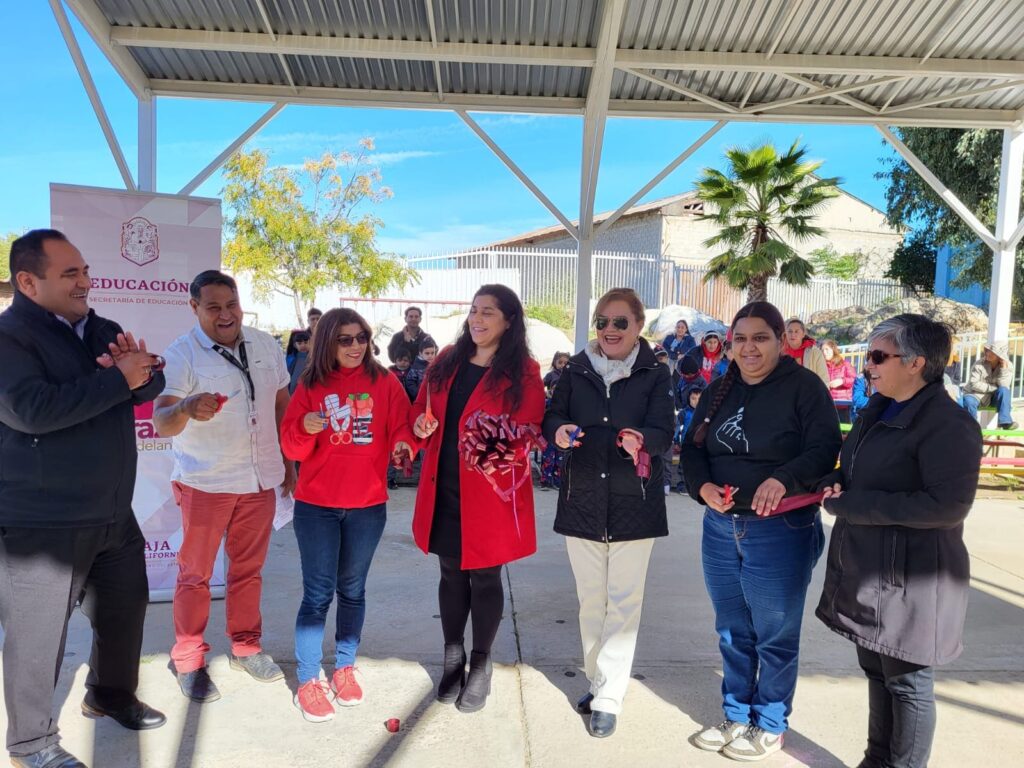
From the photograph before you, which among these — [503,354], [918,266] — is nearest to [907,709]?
[503,354]

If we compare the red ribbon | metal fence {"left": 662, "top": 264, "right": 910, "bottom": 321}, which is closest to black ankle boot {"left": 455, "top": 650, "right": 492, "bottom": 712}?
the red ribbon

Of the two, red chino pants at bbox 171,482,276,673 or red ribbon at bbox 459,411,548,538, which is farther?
red chino pants at bbox 171,482,276,673

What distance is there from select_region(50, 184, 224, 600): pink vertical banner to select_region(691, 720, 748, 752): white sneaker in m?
3.23

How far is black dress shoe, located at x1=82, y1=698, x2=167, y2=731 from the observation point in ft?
10.4

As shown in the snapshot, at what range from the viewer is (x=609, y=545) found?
3236 millimetres

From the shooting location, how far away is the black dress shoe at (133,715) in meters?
3.16

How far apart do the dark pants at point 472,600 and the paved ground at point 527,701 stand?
0.36 metres

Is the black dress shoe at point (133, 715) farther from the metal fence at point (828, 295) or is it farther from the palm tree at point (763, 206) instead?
the metal fence at point (828, 295)

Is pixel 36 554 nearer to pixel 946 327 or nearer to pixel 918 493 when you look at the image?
pixel 918 493

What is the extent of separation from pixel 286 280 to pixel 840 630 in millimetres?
20484

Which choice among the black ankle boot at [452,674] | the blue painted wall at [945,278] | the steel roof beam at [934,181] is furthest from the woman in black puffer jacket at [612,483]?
the blue painted wall at [945,278]

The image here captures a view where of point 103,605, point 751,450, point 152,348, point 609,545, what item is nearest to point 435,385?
point 609,545

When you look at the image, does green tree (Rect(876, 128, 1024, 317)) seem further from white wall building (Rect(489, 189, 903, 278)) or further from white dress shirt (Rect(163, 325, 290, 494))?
white dress shirt (Rect(163, 325, 290, 494))

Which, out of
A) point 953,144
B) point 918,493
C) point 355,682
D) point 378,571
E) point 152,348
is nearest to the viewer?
point 918,493
